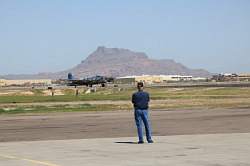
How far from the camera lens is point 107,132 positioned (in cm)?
2584

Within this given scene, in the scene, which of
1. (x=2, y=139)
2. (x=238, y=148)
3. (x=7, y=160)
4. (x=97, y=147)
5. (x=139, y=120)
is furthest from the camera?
(x=2, y=139)

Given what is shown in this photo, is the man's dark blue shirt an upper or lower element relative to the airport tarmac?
upper

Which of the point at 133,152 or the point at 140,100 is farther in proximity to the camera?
the point at 140,100

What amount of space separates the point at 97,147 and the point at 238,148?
13.5 feet

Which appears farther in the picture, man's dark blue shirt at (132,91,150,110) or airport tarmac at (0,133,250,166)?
man's dark blue shirt at (132,91,150,110)

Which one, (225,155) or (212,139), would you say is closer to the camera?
(225,155)

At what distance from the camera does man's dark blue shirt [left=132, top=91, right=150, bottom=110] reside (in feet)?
68.1

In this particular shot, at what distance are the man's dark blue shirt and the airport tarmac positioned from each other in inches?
47.4

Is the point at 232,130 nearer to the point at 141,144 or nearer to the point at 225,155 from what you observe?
the point at 141,144

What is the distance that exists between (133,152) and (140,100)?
11.7ft

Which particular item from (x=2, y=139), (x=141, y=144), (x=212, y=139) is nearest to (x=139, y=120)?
(x=141, y=144)

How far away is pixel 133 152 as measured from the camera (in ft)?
57.4

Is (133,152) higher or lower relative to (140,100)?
lower

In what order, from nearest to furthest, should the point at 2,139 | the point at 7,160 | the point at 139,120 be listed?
the point at 7,160 → the point at 139,120 → the point at 2,139
